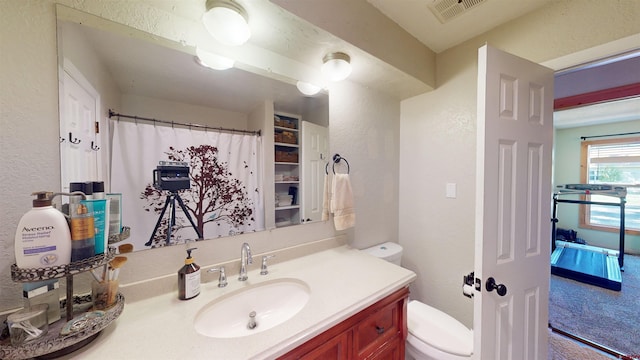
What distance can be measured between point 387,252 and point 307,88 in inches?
52.0

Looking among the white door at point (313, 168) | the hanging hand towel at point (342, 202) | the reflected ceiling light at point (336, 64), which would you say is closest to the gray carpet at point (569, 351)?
the hanging hand towel at point (342, 202)

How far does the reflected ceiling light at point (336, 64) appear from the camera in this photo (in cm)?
120

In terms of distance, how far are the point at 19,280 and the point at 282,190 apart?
0.93 meters

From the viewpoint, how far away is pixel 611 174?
3.17 metres

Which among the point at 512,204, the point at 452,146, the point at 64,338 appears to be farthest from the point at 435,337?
the point at 64,338

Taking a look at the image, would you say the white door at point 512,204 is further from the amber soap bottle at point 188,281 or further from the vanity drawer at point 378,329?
the amber soap bottle at point 188,281

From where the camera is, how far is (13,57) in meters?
0.66

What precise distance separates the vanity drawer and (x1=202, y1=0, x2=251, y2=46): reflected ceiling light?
131cm

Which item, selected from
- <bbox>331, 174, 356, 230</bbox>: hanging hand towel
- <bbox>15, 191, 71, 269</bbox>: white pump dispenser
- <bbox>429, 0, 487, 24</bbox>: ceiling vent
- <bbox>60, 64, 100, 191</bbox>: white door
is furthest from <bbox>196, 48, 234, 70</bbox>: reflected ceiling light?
<bbox>429, 0, 487, 24</bbox>: ceiling vent

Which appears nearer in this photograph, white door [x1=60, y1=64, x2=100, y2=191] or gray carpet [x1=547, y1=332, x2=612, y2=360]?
white door [x1=60, y1=64, x2=100, y2=191]

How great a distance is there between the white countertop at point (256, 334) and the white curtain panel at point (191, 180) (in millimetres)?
256

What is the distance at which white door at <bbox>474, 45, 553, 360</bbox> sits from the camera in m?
0.97

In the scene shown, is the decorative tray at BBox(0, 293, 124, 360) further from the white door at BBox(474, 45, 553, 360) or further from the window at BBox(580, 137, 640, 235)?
the window at BBox(580, 137, 640, 235)

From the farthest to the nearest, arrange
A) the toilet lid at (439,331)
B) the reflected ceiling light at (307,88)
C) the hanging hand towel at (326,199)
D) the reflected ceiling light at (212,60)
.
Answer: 1. the hanging hand towel at (326,199)
2. the reflected ceiling light at (307,88)
3. the toilet lid at (439,331)
4. the reflected ceiling light at (212,60)
